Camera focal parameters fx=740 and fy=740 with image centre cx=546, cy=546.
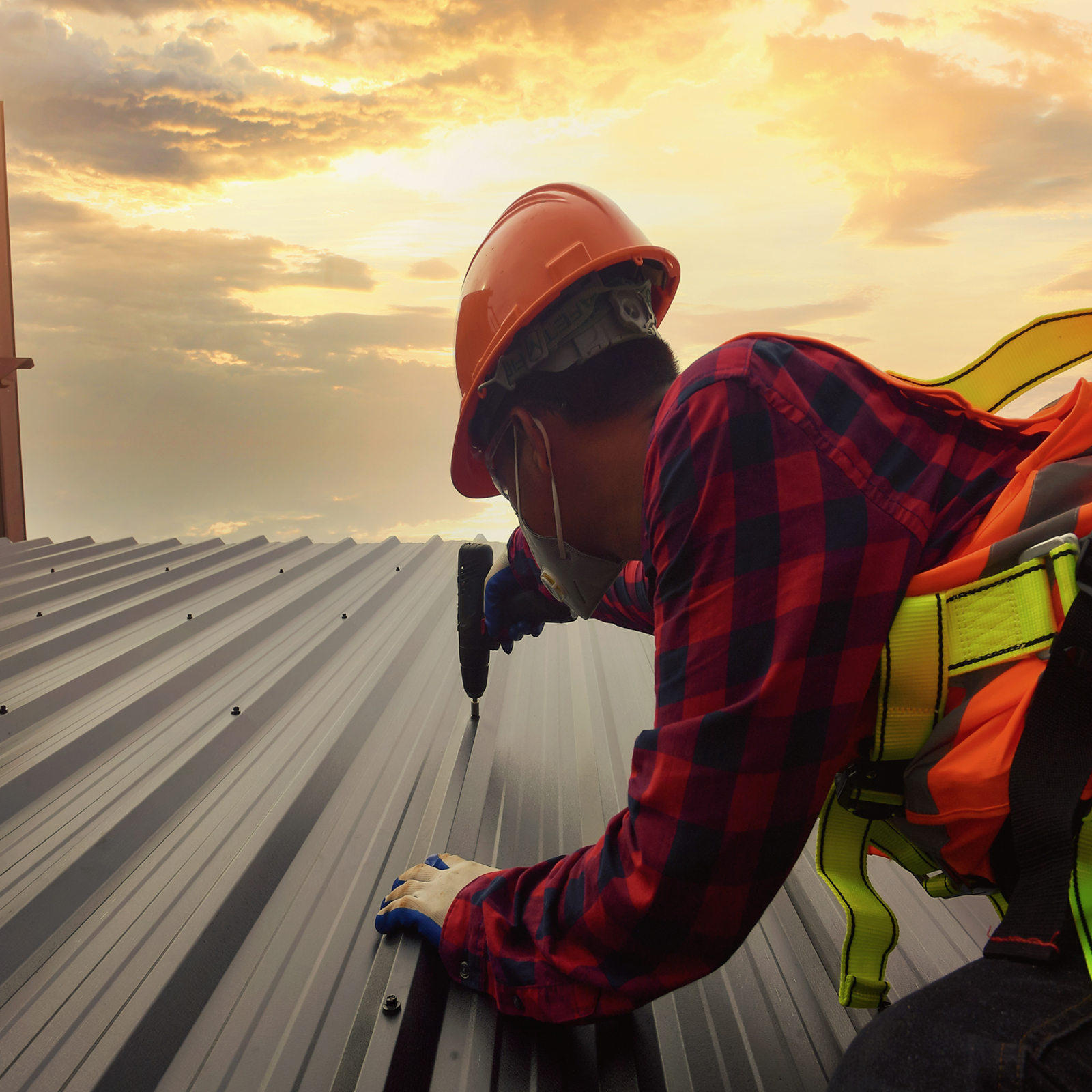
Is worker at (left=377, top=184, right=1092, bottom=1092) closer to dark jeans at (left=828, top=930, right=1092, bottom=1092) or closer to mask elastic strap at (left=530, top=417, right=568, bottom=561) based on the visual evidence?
dark jeans at (left=828, top=930, right=1092, bottom=1092)

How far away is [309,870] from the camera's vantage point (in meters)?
1.73

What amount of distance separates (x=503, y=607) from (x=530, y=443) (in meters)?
1.14

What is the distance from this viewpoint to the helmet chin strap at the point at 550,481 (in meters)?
1.58

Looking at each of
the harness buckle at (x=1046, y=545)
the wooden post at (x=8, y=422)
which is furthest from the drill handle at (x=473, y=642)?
the wooden post at (x=8, y=422)

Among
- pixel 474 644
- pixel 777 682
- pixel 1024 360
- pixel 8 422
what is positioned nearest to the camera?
pixel 777 682

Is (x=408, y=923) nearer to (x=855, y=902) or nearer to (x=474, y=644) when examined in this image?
(x=855, y=902)

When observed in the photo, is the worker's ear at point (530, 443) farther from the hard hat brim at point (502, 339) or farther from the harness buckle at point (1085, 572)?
the harness buckle at point (1085, 572)

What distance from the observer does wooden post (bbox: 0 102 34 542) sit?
22.4 feet

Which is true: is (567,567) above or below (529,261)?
below

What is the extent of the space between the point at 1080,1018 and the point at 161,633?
3.29 metres

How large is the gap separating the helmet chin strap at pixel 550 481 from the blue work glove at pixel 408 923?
32.3 inches

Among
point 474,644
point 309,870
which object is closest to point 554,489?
point 309,870

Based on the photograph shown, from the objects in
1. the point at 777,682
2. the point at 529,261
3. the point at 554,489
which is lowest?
the point at 777,682

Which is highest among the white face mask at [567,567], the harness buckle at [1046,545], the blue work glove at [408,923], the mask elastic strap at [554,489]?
the mask elastic strap at [554,489]
